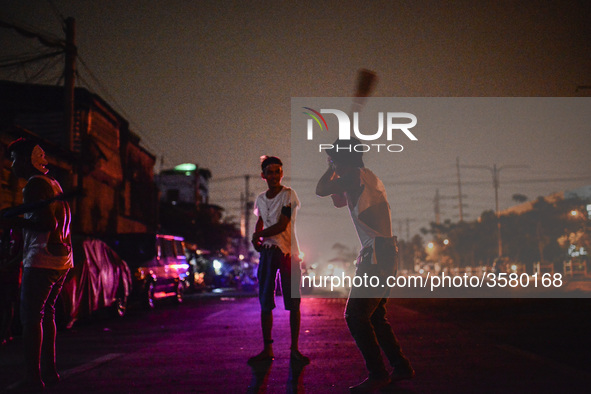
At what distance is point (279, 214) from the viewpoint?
250 inches

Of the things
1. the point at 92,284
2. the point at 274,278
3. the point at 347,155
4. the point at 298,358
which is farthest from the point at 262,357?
the point at 92,284

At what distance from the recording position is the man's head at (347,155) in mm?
5148

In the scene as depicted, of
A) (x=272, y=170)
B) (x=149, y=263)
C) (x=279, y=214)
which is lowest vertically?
(x=149, y=263)

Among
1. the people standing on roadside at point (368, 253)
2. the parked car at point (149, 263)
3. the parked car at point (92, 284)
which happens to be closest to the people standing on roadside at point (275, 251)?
the people standing on roadside at point (368, 253)

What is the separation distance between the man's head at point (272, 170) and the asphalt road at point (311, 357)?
1745 mm

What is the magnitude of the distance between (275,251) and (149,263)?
10.3m

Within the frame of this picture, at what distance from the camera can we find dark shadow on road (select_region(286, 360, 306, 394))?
15.7 ft

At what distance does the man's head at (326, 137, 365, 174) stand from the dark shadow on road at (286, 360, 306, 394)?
66.0 inches

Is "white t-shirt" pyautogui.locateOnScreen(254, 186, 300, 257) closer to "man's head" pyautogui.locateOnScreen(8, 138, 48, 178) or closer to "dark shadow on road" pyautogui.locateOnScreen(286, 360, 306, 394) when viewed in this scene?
"dark shadow on road" pyautogui.locateOnScreen(286, 360, 306, 394)

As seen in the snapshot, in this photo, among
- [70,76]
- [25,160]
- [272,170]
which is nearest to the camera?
[25,160]

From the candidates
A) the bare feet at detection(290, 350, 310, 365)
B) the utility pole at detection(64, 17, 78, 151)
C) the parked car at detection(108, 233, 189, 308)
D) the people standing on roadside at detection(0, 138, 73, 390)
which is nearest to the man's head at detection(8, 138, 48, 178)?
the people standing on roadside at detection(0, 138, 73, 390)

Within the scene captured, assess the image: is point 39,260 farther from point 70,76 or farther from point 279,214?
point 70,76

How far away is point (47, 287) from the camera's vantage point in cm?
491

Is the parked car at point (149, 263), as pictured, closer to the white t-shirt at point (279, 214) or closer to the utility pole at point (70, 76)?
the utility pole at point (70, 76)
